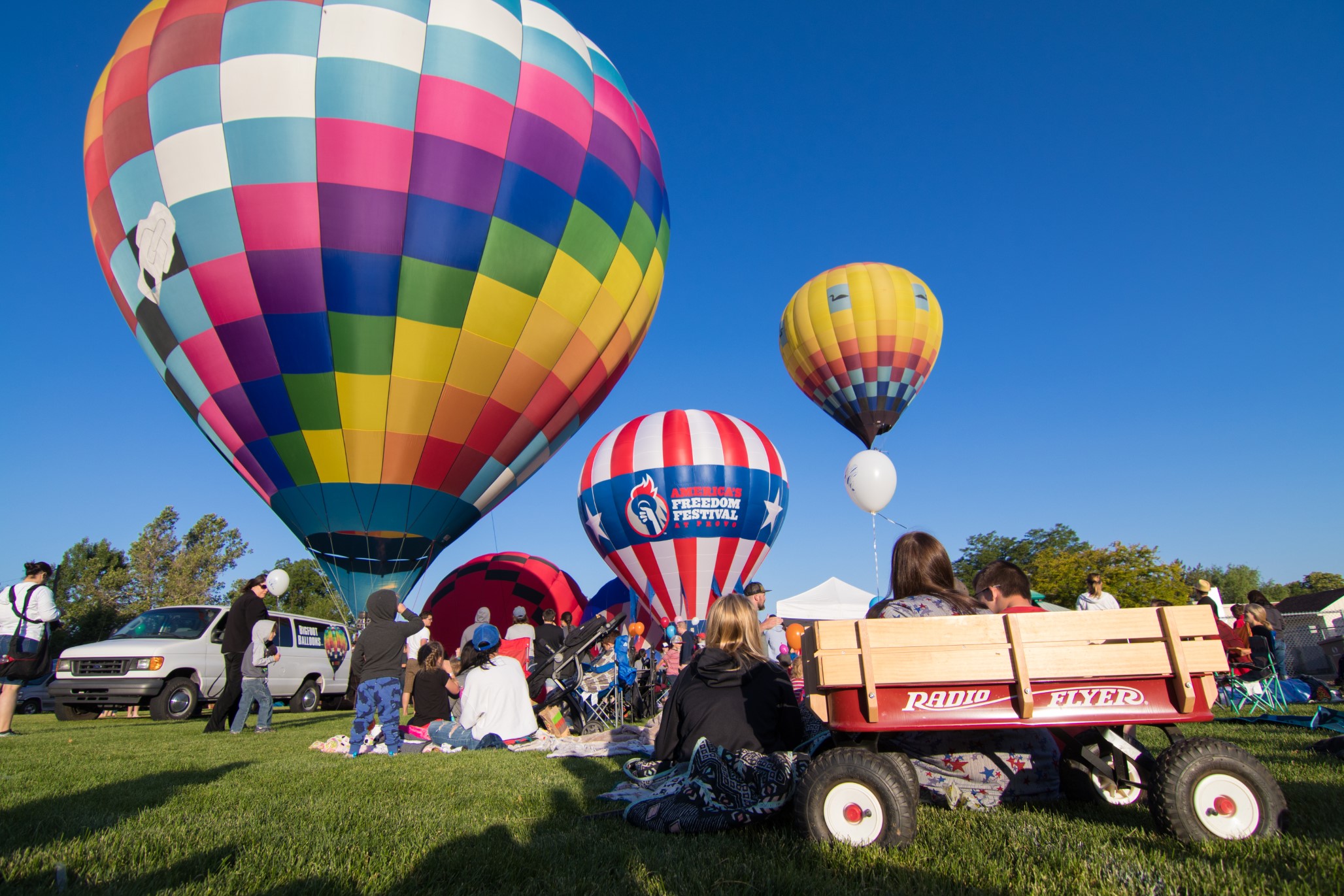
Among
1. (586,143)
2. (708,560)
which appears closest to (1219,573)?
(708,560)

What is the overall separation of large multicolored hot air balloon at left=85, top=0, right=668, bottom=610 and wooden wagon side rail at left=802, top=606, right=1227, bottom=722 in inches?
374

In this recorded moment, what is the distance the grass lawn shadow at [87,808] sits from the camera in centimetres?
299

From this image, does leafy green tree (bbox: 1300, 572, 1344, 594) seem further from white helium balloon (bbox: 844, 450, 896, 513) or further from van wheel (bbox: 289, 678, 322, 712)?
van wheel (bbox: 289, 678, 322, 712)

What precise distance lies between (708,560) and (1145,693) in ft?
53.7

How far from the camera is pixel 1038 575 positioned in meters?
45.4

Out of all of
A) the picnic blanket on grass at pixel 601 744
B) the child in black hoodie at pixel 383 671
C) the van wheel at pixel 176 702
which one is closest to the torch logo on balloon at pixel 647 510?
the van wheel at pixel 176 702

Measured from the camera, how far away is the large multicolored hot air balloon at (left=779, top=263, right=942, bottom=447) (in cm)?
2281

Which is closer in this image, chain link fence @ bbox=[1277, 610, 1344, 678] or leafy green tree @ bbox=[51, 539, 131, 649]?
chain link fence @ bbox=[1277, 610, 1344, 678]

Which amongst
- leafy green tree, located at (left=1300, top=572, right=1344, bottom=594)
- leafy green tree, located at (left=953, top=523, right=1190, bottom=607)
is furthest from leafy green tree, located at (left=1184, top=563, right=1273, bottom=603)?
leafy green tree, located at (left=953, top=523, right=1190, bottom=607)

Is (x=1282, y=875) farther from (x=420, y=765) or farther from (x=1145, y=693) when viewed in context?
(x=420, y=765)

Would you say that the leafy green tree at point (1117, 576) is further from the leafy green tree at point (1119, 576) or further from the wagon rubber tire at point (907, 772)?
the wagon rubber tire at point (907, 772)

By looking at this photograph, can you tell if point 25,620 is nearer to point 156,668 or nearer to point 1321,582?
point 156,668

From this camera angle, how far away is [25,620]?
7270 millimetres

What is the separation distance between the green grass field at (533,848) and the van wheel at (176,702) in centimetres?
707
